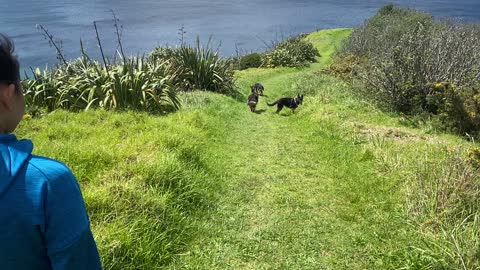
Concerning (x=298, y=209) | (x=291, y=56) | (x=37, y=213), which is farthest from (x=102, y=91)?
(x=291, y=56)

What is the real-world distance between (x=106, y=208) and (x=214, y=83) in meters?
8.58

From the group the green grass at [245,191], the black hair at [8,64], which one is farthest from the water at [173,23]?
the black hair at [8,64]

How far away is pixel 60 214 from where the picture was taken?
53.2 inches

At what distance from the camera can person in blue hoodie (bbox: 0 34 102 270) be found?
131cm

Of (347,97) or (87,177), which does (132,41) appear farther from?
Result: (87,177)

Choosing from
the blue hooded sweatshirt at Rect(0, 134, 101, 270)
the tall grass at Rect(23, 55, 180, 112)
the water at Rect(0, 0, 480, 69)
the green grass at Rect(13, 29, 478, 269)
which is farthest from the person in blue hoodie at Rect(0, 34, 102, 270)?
the water at Rect(0, 0, 480, 69)

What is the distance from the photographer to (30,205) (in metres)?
1.32

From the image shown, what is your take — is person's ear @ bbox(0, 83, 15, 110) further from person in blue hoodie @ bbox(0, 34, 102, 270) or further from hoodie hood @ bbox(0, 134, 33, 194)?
hoodie hood @ bbox(0, 134, 33, 194)

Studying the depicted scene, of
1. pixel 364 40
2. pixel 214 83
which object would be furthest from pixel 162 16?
pixel 214 83

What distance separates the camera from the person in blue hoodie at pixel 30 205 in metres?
1.31

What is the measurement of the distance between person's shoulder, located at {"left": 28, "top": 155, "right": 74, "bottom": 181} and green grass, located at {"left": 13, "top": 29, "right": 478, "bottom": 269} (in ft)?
6.76

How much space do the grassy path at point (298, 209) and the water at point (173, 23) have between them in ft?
66.6

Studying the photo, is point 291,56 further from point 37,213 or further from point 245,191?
point 37,213

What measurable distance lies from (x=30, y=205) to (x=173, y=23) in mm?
51066
